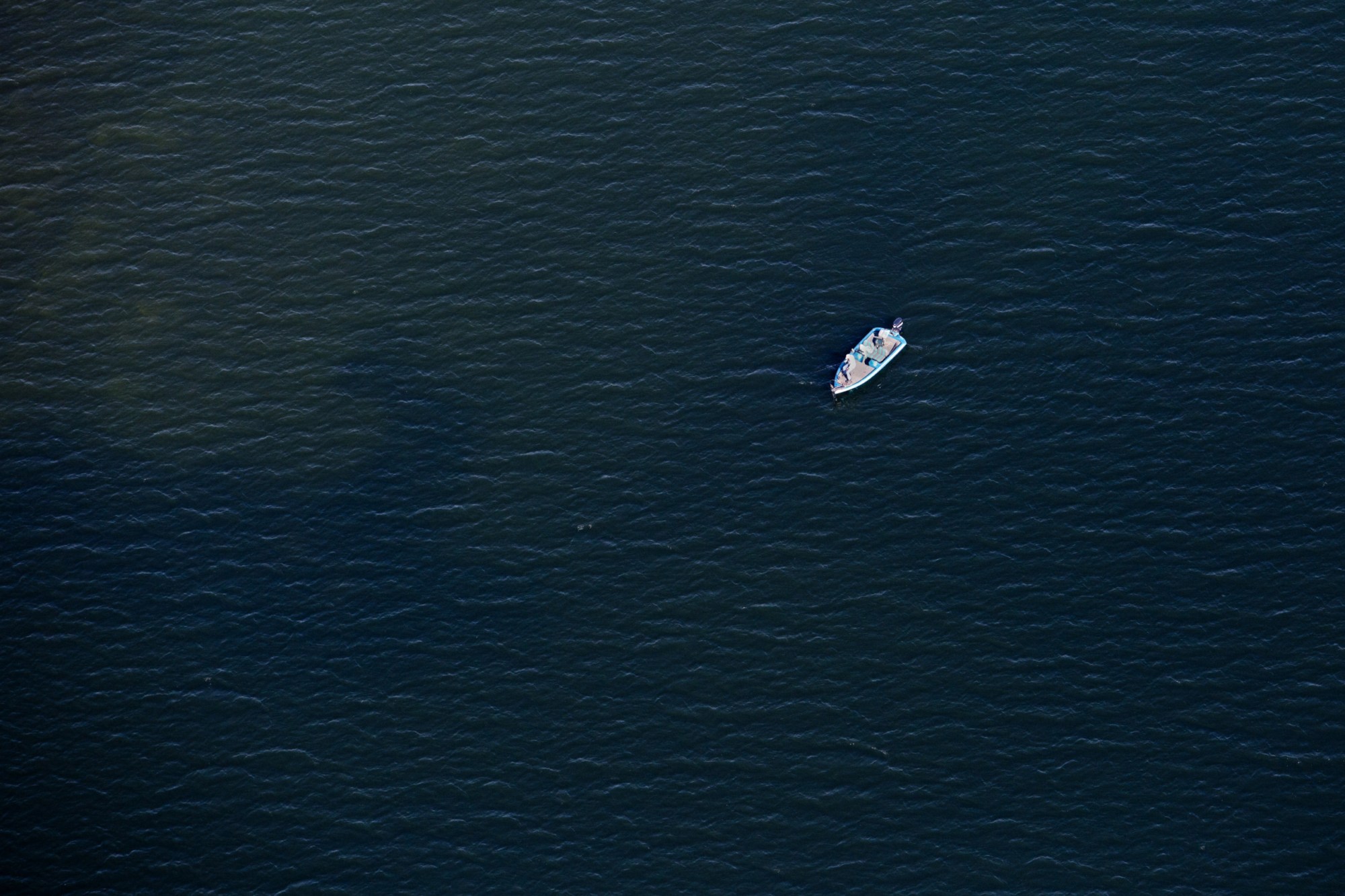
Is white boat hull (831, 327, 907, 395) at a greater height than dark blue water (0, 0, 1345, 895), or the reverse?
white boat hull (831, 327, 907, 395)

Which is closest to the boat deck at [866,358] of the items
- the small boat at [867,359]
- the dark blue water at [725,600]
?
the small boat at [867,359]

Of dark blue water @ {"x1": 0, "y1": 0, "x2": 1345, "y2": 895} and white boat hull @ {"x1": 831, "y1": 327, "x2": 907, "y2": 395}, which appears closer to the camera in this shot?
dark blue water @ {"x1": 0, "y1": 0, "x2": 1345, "y2": 895}

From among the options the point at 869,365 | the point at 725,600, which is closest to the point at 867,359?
the point at 869,365

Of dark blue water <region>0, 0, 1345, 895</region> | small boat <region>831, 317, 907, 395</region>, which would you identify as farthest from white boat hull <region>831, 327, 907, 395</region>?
dark blue water <region>0, 0, 1345, 895</region>

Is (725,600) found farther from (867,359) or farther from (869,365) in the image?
(867,359)

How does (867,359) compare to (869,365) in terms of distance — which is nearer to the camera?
(869,365)

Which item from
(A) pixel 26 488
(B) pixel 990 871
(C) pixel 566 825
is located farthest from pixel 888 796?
(A) pixel 26 488

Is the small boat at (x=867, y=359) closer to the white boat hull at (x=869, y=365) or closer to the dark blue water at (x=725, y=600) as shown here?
the white boat hull at (x=869, y=365)

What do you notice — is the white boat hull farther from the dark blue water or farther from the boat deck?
the dark blue water

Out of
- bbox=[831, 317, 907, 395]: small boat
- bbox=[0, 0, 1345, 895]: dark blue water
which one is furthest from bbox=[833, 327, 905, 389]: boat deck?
bbox=[0, 0, 1345, 895]: dark blue water
